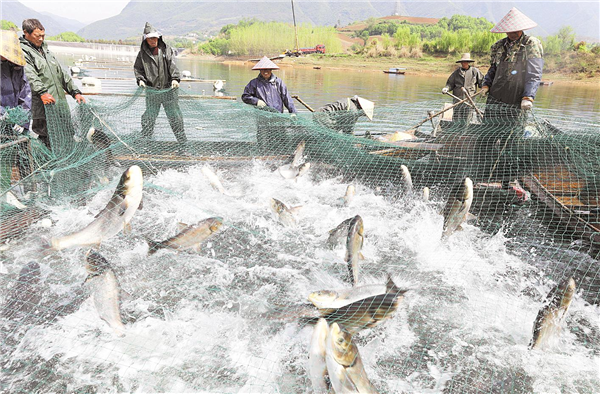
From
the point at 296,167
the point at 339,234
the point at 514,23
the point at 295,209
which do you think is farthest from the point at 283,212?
the point at 514,23

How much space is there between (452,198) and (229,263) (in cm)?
293

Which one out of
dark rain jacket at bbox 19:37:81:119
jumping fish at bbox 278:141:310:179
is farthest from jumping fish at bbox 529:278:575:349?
dark rain jacket at bbox 19:37:81:119

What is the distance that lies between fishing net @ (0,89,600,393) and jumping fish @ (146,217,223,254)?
3cm

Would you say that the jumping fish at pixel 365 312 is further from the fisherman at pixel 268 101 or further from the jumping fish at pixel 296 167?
the fisherman at pixel 268 101

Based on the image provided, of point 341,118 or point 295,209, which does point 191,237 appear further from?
point 341,118

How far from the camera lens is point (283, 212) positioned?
5.54m

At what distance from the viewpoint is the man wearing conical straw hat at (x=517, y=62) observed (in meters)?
5.87

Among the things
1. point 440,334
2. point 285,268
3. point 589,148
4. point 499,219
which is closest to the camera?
point 440,334

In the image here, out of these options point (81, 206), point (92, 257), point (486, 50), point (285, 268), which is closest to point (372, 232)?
point (285, 268)

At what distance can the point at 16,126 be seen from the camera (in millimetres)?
5605

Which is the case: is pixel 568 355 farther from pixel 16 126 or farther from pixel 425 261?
pixel 16 126

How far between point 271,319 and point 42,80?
5.49m

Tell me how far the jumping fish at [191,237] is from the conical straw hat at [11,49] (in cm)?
356

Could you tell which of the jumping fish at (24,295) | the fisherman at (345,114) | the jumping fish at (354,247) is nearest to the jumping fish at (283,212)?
the jumping fish at (354,247)
